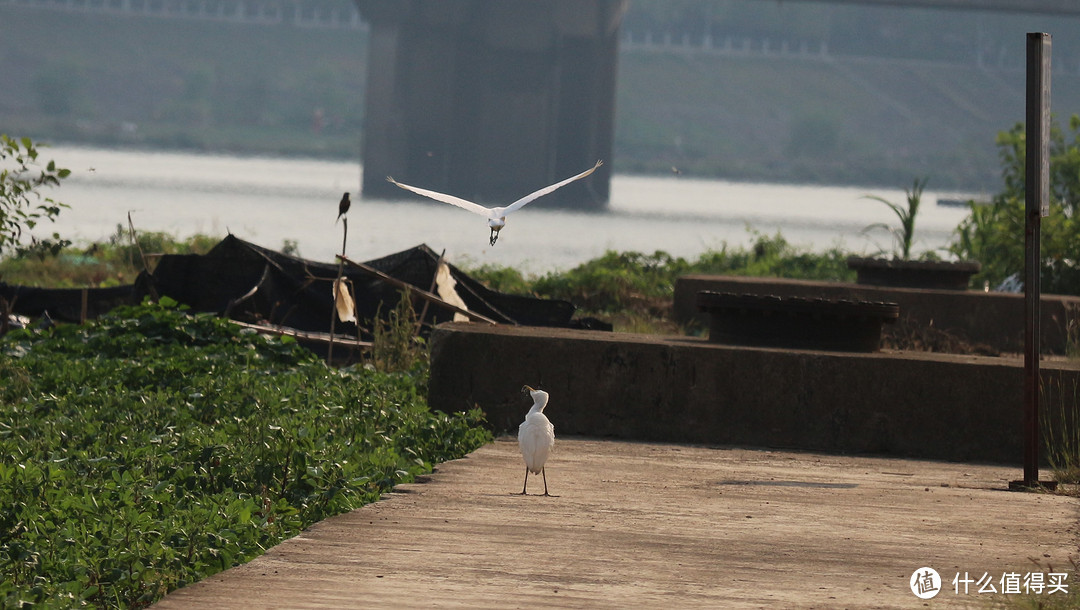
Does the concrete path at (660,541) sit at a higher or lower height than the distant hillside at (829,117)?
lower

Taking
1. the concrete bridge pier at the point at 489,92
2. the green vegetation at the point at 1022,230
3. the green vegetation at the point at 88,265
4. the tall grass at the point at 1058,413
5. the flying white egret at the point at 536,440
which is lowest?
the flying white egret at the point at 536,440

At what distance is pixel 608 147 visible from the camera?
85.8m

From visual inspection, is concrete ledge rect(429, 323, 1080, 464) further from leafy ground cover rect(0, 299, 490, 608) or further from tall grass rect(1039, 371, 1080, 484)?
leafy ground cover rect(0, 299, 490, 608)

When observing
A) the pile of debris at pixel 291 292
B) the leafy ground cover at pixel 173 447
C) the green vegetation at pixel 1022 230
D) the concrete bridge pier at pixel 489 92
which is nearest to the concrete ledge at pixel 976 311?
the pile of debris at pixel 291 292

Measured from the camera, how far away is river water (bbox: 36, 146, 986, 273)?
52250 mm

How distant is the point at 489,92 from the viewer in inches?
3583

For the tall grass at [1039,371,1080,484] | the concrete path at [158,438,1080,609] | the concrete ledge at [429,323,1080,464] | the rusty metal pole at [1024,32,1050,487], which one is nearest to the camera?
the concrete path at [158,438,1080,609]

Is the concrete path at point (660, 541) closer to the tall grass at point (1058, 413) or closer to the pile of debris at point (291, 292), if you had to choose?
the tall grass at point (1058, 413)

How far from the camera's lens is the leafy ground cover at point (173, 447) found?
538cm

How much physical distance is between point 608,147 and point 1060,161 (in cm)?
6078

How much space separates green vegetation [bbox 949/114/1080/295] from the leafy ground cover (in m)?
12.4

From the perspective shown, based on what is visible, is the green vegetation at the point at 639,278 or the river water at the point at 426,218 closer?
the green vegetation at the point at 639,278

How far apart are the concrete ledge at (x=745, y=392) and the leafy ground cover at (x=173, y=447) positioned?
0.52 metres

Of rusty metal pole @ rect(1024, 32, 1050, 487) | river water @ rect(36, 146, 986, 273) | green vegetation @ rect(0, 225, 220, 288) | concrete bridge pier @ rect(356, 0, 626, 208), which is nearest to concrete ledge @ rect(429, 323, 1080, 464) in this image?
rusty metal pole @ rect(1024, 32, 1050, 487)
